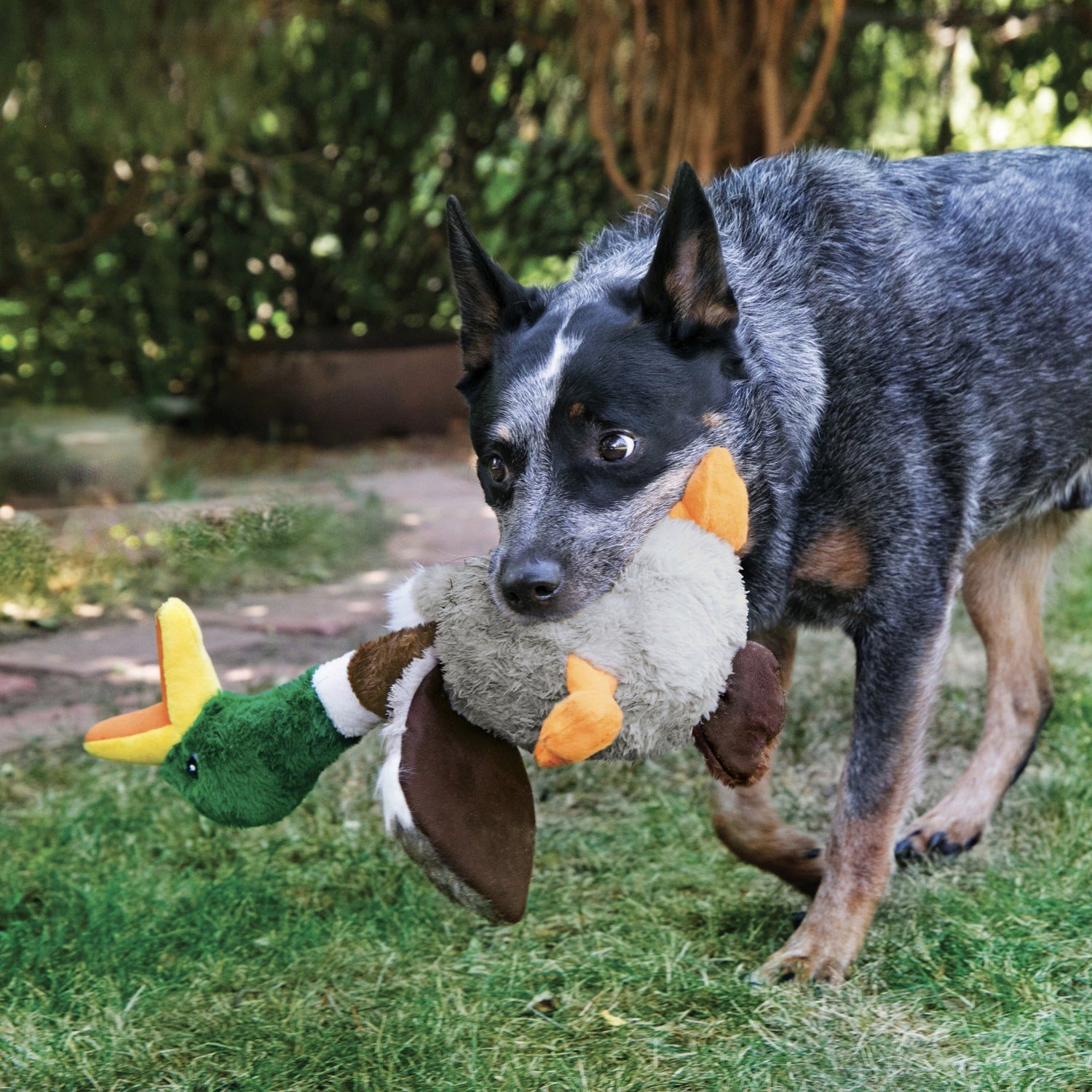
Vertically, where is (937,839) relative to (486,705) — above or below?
below

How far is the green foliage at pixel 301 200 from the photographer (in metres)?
6.46

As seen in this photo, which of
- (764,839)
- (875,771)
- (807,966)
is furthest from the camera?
(764,839)

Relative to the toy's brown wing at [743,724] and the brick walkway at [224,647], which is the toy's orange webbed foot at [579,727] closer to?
the toy's brown wing at [743,724]

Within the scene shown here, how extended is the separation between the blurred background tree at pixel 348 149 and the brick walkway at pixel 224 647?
198 cm

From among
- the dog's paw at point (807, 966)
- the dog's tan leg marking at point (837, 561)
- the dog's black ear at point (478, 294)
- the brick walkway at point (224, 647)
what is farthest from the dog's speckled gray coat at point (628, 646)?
the brick walkway at point (224, 647)

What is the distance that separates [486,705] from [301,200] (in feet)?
19.7

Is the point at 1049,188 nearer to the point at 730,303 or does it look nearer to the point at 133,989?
the point at 730,303

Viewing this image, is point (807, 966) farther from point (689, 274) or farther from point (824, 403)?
point (689, 274)

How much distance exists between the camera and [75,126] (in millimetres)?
5383

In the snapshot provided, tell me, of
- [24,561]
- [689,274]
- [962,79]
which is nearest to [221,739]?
[689,274]

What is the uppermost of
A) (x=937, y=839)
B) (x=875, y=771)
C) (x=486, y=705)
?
(x=486, y=705)

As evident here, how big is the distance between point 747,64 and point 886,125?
9.84 feet

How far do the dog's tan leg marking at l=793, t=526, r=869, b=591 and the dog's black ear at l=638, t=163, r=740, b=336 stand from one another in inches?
18.5

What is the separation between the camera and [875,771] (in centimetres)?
252
